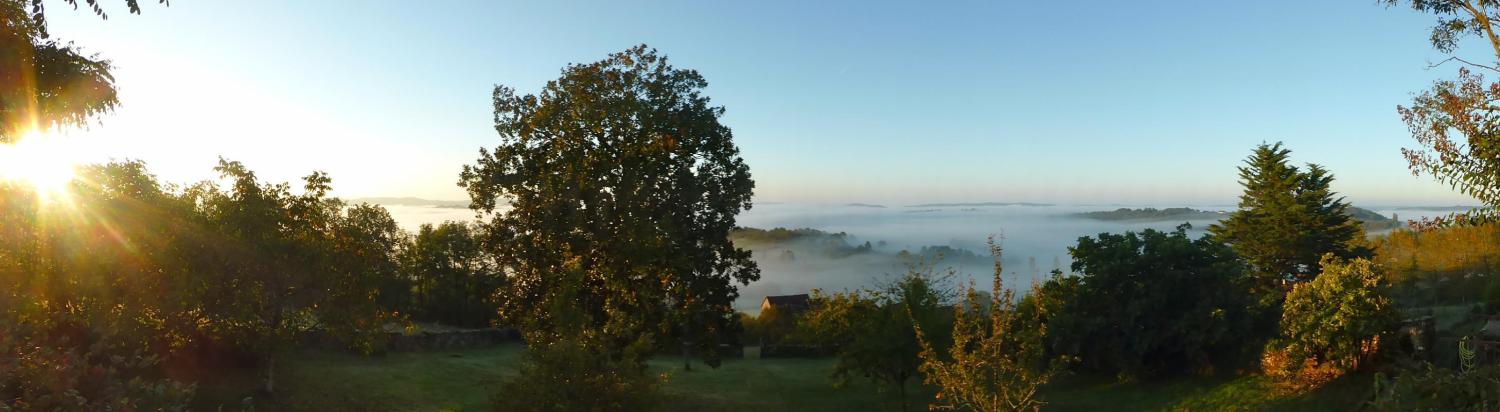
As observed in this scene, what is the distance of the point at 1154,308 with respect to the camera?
23.0 metres

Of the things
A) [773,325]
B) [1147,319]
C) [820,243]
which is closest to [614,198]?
[1147,319]

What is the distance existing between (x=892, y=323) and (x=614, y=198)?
9.35 metres

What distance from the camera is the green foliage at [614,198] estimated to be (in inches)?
854

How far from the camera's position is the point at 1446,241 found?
38.4 m

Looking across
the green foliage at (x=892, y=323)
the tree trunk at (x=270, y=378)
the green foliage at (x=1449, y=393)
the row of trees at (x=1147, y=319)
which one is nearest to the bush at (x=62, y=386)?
the tree trunk at (x=270, y=378)

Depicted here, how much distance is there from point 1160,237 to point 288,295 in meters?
27.0

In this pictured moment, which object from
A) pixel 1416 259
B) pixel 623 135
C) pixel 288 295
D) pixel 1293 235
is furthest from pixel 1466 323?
pixel 288 295

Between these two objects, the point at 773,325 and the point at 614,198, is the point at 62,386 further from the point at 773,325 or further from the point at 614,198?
the point at 773,325

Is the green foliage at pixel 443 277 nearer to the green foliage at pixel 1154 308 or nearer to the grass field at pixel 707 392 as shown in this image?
the grass field at pixel 707 392

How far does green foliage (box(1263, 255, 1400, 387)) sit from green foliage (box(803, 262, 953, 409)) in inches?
354

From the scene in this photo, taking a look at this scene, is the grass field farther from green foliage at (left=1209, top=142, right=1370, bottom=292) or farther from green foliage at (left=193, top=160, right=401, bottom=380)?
green foliage at (left=1209, top=142, right=1370, bottom=292)

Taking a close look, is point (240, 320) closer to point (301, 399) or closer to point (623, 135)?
point (301, 399)

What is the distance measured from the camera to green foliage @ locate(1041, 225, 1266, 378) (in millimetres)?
21719

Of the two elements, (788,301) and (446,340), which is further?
(788,301)
